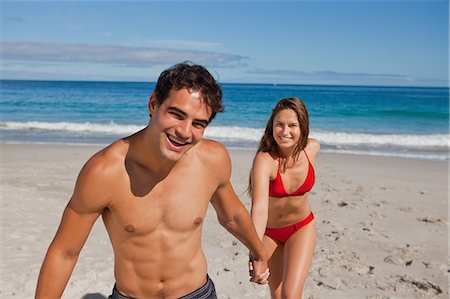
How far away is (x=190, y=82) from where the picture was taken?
248 centimetres

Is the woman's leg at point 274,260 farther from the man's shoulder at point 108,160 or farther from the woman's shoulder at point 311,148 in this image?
the man's shoulder at point 108,160

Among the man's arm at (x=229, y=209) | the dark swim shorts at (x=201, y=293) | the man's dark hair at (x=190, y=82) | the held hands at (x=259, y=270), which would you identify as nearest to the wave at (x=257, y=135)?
the held hands at (x=259, y=270)

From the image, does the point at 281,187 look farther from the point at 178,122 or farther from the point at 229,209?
the point at 178,122

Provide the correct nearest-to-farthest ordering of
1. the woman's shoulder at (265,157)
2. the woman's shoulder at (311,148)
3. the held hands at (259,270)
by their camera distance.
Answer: the held hands at (259,270), the woman's shoulder at (265,157), the woman's shoulder at (311,148)

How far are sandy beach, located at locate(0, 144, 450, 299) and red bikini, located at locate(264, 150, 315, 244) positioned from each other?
123 cm

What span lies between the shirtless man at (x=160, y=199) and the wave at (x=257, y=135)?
15849 millimetres

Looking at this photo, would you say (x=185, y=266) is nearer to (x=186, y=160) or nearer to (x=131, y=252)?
(x=131, y=252)

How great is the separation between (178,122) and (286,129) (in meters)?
1.98

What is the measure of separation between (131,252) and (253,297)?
2966mm

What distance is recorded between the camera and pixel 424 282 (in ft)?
19.0

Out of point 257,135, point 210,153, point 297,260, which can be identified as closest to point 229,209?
point 210,153

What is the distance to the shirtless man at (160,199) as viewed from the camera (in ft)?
8.07

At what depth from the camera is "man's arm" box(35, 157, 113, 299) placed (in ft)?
7.98

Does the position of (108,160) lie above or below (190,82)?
below
